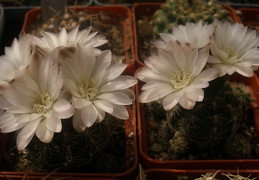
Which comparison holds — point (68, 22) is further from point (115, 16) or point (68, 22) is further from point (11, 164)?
point (11, 164)

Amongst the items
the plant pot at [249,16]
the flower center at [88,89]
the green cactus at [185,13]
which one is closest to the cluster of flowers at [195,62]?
the flower center at [88,89]

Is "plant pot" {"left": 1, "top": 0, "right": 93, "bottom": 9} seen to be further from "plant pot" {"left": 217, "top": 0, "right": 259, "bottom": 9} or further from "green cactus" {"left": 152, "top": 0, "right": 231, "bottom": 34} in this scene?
"plant pot" {"left": 217, "top": 0, "right": 259, "bottom": 9}

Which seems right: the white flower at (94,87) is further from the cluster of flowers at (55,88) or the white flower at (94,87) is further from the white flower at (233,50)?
the white flower at (233,50)

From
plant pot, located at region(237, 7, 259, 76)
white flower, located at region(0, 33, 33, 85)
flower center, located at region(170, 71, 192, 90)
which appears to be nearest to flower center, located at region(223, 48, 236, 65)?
flower center, located at region(170, 71, 192, 90)

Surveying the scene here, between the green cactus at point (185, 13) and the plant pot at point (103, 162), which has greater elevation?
the green cactus at point (185, 13)

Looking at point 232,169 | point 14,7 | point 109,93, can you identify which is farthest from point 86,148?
point 14,7
